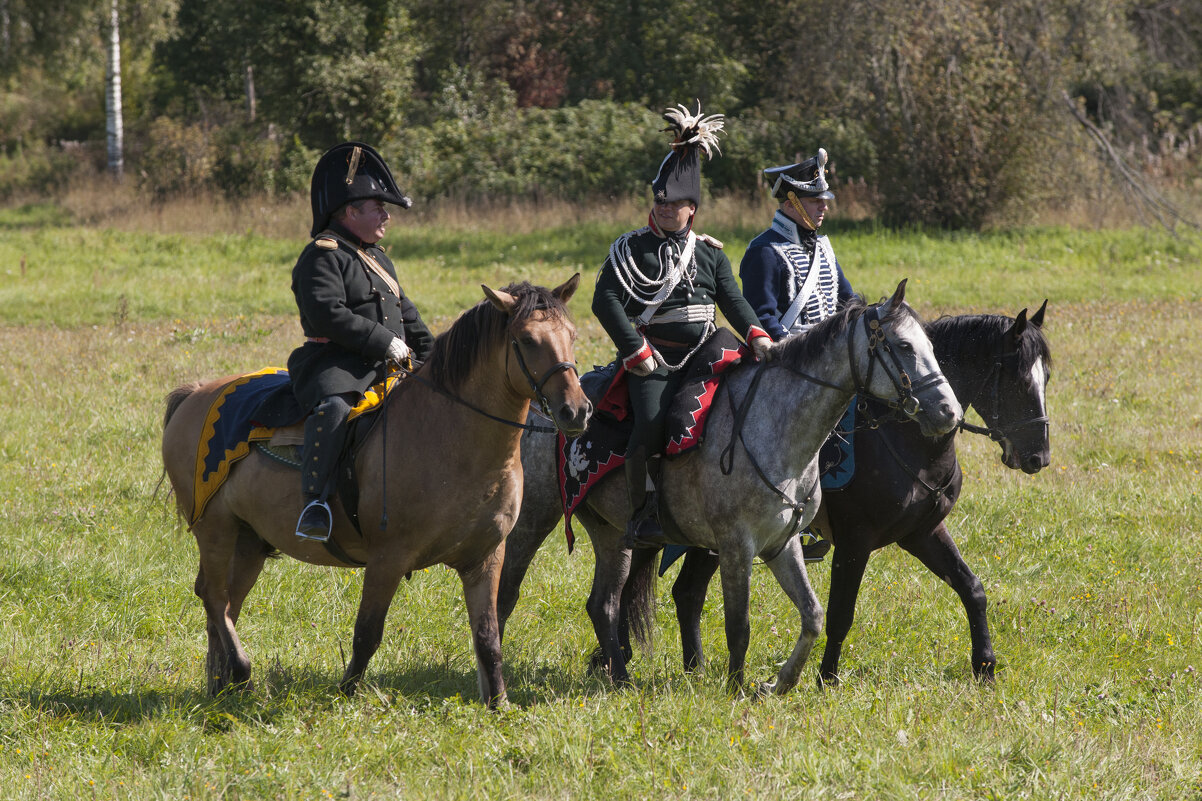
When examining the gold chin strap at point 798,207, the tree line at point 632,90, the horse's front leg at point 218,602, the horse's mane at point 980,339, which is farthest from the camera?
the tree line at point 632,90

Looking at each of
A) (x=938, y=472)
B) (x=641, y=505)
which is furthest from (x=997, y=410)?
(x=641, y=505)

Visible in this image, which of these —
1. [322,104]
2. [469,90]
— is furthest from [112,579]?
[469,90]

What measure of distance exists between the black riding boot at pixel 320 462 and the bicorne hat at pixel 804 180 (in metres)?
3.07

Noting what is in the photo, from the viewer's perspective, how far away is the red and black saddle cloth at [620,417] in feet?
20.7

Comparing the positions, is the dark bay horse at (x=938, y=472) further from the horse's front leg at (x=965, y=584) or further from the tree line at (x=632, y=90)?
the tree line at (x=632, y=90)

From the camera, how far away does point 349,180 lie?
5996 millimetres

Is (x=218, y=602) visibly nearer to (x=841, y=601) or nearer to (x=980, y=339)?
(x=841, y=601)

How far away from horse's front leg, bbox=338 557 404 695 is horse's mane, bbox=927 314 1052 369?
3.35 m

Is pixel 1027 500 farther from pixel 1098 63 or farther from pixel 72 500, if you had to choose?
pixel 1098 63

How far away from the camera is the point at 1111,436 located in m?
11.5

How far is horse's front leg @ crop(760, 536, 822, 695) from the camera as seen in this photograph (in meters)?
5.93

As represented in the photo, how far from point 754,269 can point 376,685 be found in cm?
327

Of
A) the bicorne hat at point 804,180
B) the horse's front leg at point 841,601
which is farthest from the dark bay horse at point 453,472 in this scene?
the bicorne hat at point 804,180

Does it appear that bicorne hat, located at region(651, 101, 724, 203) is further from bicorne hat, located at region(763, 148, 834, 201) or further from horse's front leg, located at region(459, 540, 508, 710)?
horse's front leg, located at region(459, 540, 508, 710)
